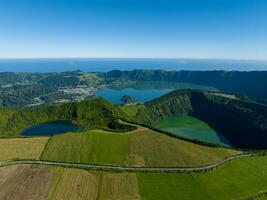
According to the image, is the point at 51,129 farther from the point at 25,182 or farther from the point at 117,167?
the point at 25,182

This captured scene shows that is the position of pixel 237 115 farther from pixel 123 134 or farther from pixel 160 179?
pixel 160 179

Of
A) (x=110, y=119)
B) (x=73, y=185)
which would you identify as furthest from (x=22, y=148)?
(x=110, y=119)

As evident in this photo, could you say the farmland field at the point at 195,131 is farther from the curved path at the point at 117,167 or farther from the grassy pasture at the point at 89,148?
the curved path at the point at 117,167

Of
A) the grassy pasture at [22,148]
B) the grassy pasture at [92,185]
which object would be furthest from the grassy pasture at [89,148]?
the grassy pasture at [92,185]

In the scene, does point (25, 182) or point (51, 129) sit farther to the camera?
point (51, 129)

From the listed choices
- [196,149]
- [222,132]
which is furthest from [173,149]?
[222,132]

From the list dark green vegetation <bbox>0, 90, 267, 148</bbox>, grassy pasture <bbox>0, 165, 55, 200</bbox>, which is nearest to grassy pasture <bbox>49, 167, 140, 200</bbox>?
grassy pasture <bbox>0, 165, 55, 200</bbox>
